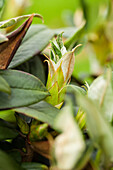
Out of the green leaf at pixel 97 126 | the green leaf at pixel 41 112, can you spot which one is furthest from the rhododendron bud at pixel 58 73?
the green leaf at pixel 97 126

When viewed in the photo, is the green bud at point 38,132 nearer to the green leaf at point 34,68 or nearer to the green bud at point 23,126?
the green bud at point 23,126

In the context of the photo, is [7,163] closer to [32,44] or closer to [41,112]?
[41,112]

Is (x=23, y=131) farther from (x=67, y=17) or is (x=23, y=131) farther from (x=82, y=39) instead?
(x=67, y=17)

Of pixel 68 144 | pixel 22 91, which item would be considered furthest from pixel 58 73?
pixel 68 144

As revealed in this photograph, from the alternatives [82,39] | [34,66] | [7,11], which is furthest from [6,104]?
[7,11]

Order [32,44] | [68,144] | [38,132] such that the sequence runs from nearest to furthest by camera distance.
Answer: [68,144] → [38,132] → [32,44]

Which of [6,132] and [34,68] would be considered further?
[34,68]

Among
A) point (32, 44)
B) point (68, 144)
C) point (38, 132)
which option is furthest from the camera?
point (32, 44)
